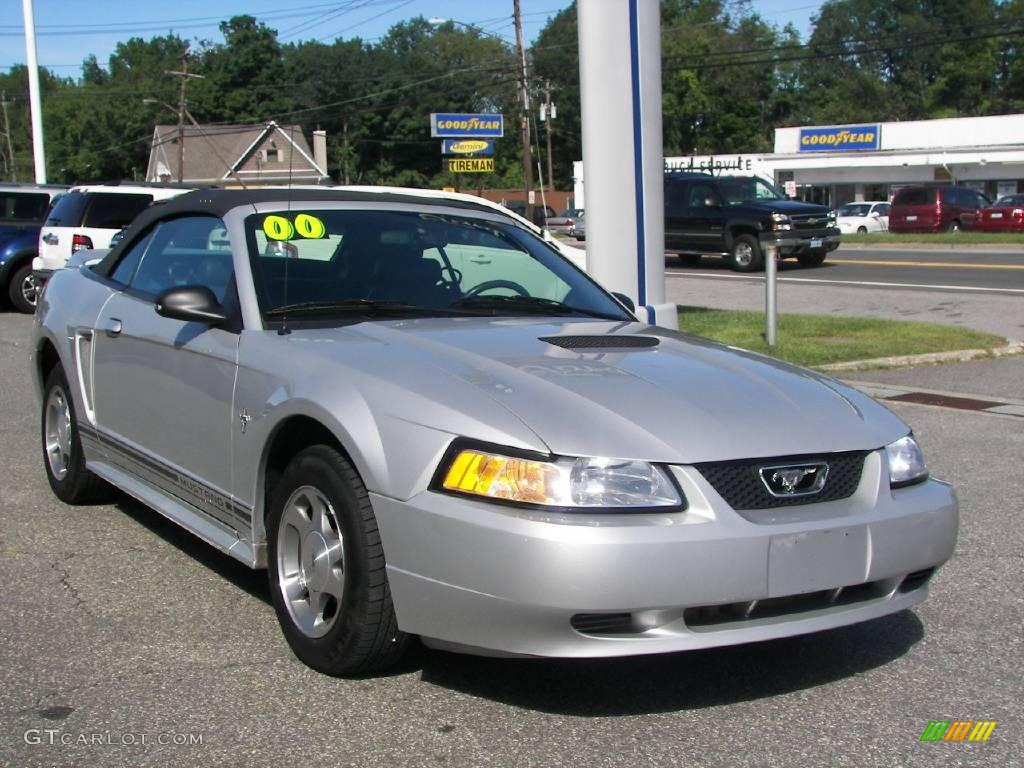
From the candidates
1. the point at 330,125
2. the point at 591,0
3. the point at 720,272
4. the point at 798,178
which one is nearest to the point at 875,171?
the point at 798,178

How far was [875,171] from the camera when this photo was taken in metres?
59.1

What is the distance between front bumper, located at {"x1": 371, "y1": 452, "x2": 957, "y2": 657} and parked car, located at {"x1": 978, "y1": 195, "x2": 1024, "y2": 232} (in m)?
35.4

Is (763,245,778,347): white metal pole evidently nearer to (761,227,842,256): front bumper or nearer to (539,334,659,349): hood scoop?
(539,334,659,349): hood scoop

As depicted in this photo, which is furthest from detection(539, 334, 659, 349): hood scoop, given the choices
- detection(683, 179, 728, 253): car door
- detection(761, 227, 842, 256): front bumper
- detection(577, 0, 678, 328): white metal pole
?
detection(683, 179, 728, 253): car door

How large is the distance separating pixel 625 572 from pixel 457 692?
0.83 metres

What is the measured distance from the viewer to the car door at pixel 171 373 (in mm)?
4543

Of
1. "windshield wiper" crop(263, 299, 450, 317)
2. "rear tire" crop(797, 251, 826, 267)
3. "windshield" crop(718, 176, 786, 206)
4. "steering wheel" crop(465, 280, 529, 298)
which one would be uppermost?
"windshield" crop(718, 176, 786, 206)

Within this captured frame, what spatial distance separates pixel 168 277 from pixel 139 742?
250cm

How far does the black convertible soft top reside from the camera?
5.05 m

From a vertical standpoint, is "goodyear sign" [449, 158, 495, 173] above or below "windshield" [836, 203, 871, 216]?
above

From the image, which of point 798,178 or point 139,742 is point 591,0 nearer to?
point 139,742

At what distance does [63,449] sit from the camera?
630 centimetres

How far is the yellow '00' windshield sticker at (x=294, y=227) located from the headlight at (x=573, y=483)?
1.75 meters

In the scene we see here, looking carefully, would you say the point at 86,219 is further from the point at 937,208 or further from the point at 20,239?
the point at 937,208
